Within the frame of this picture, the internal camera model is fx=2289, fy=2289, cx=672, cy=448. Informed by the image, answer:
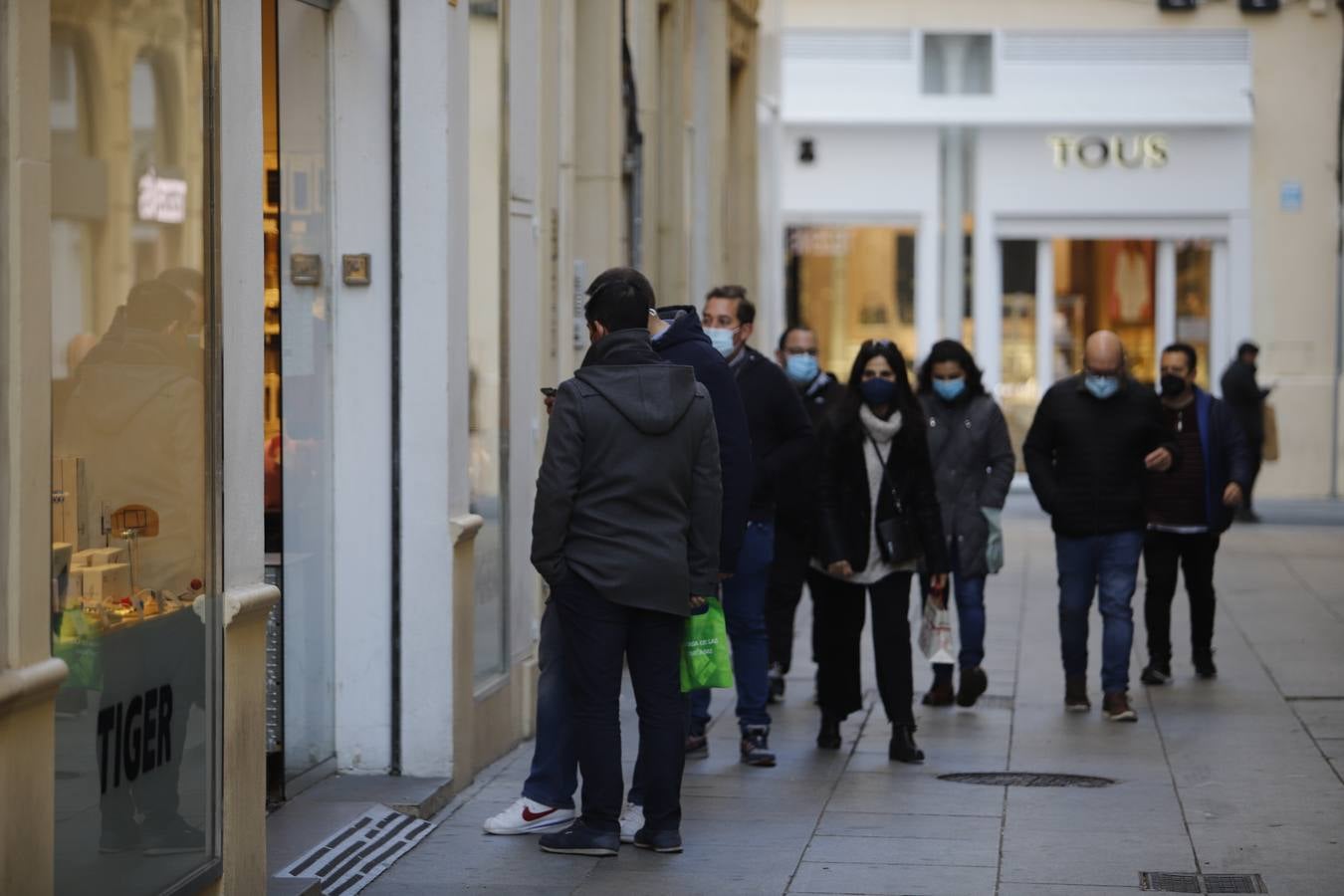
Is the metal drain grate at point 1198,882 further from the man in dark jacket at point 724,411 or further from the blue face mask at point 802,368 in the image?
the blue face mask at point 802,368

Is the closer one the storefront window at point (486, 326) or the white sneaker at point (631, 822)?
the white sneaker at point (631, 822)

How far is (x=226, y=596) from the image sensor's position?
623 centimetres

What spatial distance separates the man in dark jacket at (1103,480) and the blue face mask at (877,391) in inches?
58.3

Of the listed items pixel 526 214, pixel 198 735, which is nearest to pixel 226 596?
pixel 198 735

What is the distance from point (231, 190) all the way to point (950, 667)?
241 inches

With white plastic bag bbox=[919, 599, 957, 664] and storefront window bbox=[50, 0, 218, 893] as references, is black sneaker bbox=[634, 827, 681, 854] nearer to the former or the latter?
storefront window bbox=[50, 0, 218, 893]

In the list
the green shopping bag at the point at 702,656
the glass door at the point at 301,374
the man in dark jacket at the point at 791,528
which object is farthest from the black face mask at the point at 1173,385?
the glass door at the point at 301,374

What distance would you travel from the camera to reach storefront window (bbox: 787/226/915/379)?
1155 inches

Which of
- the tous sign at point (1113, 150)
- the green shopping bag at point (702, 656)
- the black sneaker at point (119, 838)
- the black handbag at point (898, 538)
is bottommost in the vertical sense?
the black sneaker at point (119, 838)

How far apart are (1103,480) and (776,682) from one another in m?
2.00

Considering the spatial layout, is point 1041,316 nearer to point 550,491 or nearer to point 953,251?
point 953,251

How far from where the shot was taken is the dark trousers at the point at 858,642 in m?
9.85

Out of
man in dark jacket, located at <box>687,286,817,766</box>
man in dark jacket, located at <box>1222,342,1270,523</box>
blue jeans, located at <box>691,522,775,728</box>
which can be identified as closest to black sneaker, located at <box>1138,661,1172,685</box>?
man in dark jacket, located at <box>687,286,817,766</box>

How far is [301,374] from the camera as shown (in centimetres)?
856
